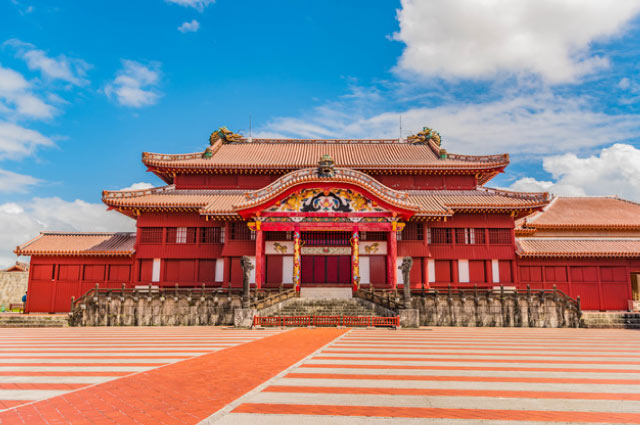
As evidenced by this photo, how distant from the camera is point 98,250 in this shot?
28.2 m

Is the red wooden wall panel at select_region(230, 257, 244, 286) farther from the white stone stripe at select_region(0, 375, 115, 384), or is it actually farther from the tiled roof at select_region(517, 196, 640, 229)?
the tiled roof at select_region(517, 196, 640, 229)

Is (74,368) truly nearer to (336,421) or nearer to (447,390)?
(336,421)

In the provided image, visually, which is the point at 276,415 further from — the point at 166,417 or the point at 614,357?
the point at 614,357

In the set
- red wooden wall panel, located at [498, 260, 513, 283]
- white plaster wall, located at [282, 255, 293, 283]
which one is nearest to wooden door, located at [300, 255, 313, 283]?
white plaster wall, located at [282, 255, 293, 283]

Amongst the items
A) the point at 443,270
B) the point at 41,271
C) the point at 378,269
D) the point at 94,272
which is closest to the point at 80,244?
the point at 94,272

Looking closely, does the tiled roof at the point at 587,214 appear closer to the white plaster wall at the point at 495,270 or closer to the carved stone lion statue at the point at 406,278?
the white plaster wall at the point at 495,270

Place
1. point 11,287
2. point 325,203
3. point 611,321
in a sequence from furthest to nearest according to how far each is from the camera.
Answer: point 11,287
point 325,203
point 611,321

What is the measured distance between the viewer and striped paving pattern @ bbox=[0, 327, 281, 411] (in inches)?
281

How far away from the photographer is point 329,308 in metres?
23.0

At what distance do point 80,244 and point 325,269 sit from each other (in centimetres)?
1615

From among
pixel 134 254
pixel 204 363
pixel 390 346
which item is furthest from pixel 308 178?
pixel 204 363

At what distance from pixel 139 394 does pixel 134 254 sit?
→ 2375 centimetres

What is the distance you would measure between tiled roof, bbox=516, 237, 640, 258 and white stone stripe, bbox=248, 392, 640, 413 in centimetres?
2407

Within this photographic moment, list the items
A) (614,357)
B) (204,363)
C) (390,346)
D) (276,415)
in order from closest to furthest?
(276,415)
(204,363)
(614,357)
(390,346)
